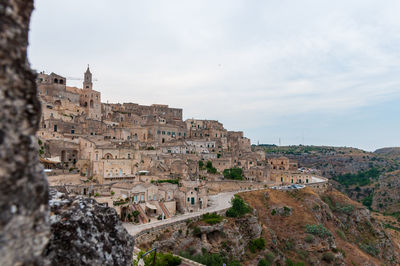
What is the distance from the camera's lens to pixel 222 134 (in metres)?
83.4

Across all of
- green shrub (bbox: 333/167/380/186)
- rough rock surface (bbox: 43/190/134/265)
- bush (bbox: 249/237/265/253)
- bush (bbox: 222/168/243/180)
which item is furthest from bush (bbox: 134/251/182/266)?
green shrub (bbox: 333/167/380/186)

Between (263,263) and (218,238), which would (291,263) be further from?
(218,238)

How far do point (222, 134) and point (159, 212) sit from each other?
159ft

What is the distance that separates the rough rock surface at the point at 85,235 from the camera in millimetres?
6402

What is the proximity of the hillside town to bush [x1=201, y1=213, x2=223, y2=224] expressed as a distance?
2.62m

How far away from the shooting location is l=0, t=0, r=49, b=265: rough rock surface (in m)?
3.69

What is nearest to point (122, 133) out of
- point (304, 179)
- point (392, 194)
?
point (304, 179)

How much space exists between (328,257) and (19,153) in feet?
164

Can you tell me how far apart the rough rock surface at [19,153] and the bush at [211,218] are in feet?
119

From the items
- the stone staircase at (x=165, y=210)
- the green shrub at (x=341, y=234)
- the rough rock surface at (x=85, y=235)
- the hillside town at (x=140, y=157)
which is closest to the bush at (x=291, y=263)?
→ the hillside town at (x=140, y=157)

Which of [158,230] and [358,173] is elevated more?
[358,173]

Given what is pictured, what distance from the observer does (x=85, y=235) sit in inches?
269

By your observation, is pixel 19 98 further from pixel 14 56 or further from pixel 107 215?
pixel 107 215

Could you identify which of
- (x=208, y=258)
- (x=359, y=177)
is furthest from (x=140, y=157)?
(x=359, y=177)
